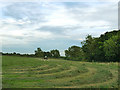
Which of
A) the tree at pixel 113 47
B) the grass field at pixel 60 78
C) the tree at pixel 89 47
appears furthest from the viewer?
the tree at pixel 89 47

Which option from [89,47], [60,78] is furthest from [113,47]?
[60,78]

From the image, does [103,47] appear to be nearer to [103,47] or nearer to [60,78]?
[103,47]

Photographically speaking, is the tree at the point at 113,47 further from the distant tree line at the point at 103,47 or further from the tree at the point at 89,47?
the tree at the point at 89,47

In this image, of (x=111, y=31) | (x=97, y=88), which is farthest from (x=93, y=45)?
(x=97, y=88)

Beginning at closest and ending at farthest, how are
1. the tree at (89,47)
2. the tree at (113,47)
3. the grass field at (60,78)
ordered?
the grass field at (60,78) < the tree at (113,47) < the tree at (89,47)

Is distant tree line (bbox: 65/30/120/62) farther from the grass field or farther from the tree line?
the grass field

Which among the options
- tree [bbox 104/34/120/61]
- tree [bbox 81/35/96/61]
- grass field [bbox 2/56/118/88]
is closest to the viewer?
grass field [bbox 2/56/118/88]

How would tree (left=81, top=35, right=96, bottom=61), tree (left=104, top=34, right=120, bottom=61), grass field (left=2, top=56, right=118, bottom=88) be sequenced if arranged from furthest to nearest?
tree (left=81, top=35, right=96, bottom=61) < tree (left=104, top=34, right=120, bottom=61) < grass field (left=2, top=56, right=118, bottom=88)

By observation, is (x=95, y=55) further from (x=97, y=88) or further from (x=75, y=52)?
(x=97, y=88)

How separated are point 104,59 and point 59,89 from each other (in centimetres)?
5388

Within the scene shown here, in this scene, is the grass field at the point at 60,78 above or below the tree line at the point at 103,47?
below

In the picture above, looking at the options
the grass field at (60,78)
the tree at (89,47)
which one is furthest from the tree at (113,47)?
the grass field at (60,78)

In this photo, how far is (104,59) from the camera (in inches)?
2351

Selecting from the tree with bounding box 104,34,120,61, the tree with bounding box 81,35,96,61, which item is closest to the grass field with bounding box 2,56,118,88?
the tree with bounding box 104,34,120,61
